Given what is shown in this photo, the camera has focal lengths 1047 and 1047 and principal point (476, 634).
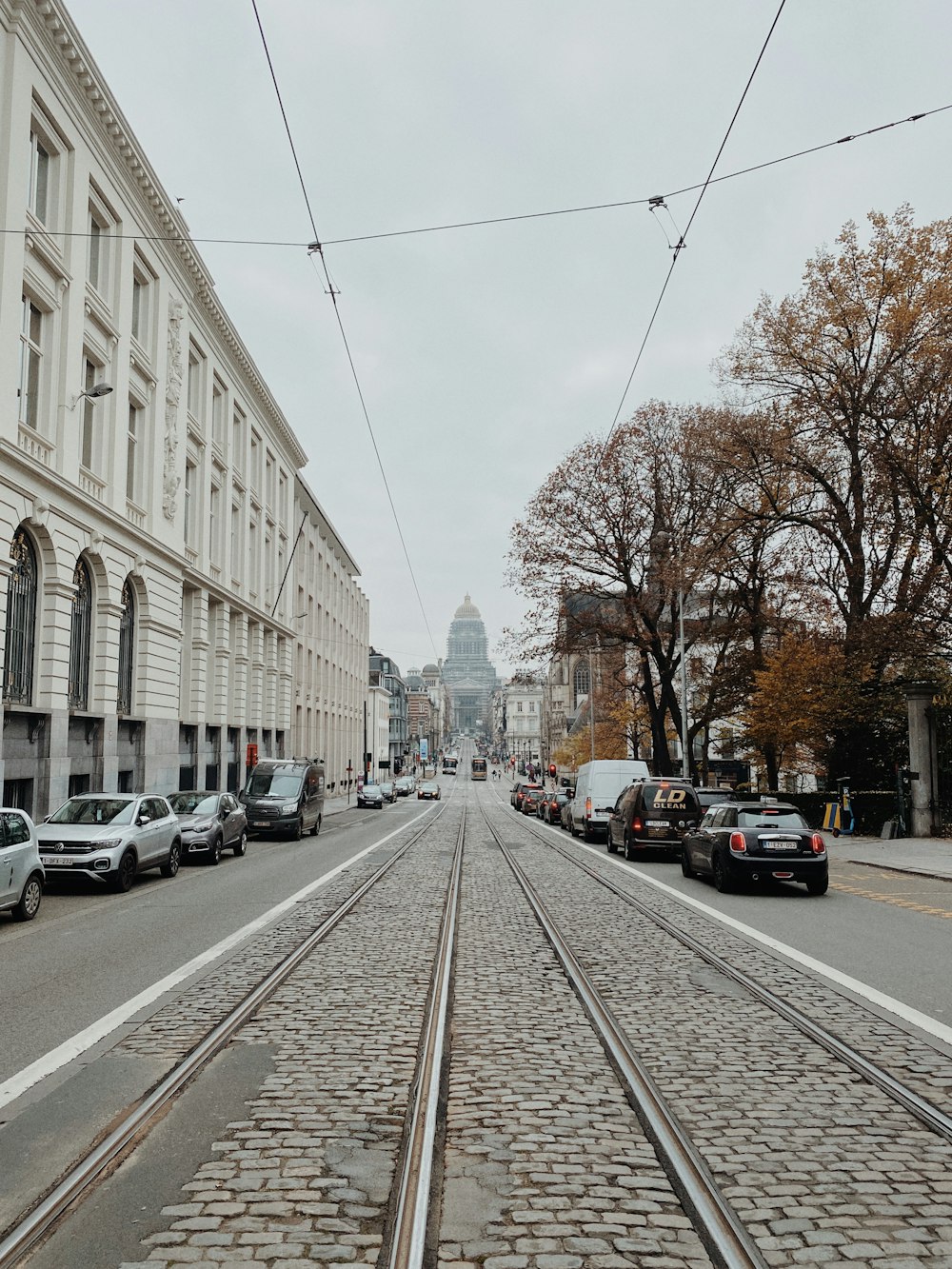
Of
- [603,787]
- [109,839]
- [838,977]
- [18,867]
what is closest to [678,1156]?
[838,977]

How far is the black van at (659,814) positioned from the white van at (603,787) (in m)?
6.56

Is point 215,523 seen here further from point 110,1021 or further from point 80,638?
point 110,1021

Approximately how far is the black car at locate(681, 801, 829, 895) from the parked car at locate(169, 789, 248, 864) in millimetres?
10157

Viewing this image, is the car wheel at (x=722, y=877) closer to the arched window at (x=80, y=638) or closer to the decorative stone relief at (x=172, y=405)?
the arched window at (x=80, y=638)

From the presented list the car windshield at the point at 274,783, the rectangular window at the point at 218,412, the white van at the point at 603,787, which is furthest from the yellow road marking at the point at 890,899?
the rectangular window at the point at 218,412

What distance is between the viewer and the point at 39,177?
78.5 ft

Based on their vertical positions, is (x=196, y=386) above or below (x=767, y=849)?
above

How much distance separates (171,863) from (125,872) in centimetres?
265

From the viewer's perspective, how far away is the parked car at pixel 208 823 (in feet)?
67.5

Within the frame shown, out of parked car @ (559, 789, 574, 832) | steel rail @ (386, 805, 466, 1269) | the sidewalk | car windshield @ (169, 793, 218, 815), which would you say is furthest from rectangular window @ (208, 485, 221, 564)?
steel rail @ (386, 805, 466, 1269)

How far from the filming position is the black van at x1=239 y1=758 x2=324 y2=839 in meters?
29.1

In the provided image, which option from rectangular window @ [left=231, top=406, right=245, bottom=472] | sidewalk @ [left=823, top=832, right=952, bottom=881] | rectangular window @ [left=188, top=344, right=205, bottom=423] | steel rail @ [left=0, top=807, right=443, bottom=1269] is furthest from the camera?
rectangular window @ [left=231, top=406, right=245, bottom=472]

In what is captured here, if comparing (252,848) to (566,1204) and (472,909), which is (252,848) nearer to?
(472,909)

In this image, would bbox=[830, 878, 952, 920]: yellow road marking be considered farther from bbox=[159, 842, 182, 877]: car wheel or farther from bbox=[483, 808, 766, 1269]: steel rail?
bbox=[159, 842, 182, 877]: car wheel
